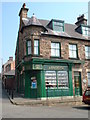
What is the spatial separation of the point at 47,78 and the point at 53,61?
189 centimetres

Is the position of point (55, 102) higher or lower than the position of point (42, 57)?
lower

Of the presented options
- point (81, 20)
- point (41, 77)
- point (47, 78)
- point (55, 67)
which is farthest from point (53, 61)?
point (81, 20)

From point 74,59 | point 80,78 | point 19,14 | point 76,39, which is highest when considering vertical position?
point 19,14

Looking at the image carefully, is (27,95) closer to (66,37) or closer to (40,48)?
(40,48)

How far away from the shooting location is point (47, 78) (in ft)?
56.1

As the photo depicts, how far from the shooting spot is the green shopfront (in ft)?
54.2

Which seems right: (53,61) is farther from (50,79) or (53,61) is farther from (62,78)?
(62,78)

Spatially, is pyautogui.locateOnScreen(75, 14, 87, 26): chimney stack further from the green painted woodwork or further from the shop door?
the shop door

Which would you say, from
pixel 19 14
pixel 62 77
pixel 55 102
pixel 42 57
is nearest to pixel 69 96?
pixel 62 77

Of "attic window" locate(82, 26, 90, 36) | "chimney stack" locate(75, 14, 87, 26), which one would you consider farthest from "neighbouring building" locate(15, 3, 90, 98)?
"chimney stack" locate(75, 14, 87, 26)

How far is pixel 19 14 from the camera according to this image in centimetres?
2131

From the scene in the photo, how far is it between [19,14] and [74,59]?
9.28m

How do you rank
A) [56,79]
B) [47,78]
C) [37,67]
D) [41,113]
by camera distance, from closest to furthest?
1. [41,113]
2. [37,67]
3. [47,78]
4. [56,79]

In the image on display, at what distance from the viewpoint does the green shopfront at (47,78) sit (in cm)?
1653
